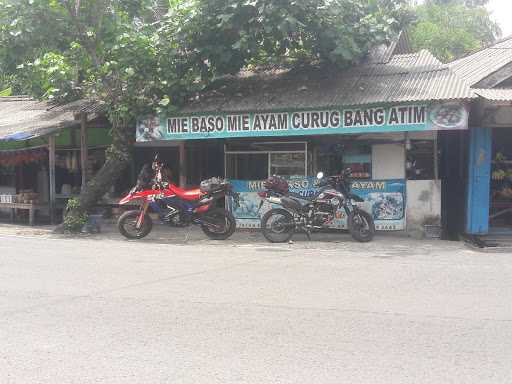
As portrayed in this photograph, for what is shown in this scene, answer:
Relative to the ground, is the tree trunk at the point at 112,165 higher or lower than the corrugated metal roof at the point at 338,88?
lower

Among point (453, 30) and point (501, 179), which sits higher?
point (453, 30)

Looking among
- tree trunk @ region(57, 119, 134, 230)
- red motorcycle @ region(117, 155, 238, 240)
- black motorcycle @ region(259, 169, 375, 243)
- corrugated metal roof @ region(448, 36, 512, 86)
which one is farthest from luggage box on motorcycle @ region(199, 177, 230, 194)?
corrugated metal roof @ region(448, 36, 512, 86)

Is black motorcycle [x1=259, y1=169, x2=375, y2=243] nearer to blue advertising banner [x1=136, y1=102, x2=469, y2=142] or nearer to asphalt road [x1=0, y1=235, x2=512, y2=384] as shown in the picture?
blue advertising banner [x1=136, y1=102, x2=469, y2=142]

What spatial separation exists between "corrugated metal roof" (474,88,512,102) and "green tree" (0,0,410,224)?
9.30 ft

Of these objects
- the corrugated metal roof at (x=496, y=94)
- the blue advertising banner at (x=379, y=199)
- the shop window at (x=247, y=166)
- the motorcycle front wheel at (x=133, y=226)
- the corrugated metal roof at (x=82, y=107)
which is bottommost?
the motorcycle front wheel at (x=133, y=226)

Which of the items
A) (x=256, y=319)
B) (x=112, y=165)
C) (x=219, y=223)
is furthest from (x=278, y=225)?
(x=256, y=319)

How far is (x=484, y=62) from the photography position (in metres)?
12.8

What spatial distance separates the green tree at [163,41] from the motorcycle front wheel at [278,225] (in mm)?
3442

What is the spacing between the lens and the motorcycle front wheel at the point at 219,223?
445 inches

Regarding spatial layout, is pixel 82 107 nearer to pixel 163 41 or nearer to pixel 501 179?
pixel 163 41

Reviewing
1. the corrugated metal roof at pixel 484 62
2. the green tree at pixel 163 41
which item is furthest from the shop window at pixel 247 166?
the corrugated metal roof at pixel 484 62

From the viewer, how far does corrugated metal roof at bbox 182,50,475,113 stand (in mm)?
10703

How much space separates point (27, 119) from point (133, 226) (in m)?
6.27

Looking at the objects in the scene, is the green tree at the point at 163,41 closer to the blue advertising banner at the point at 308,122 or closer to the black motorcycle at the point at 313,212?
the blue advertising banner at the point at 308,122
